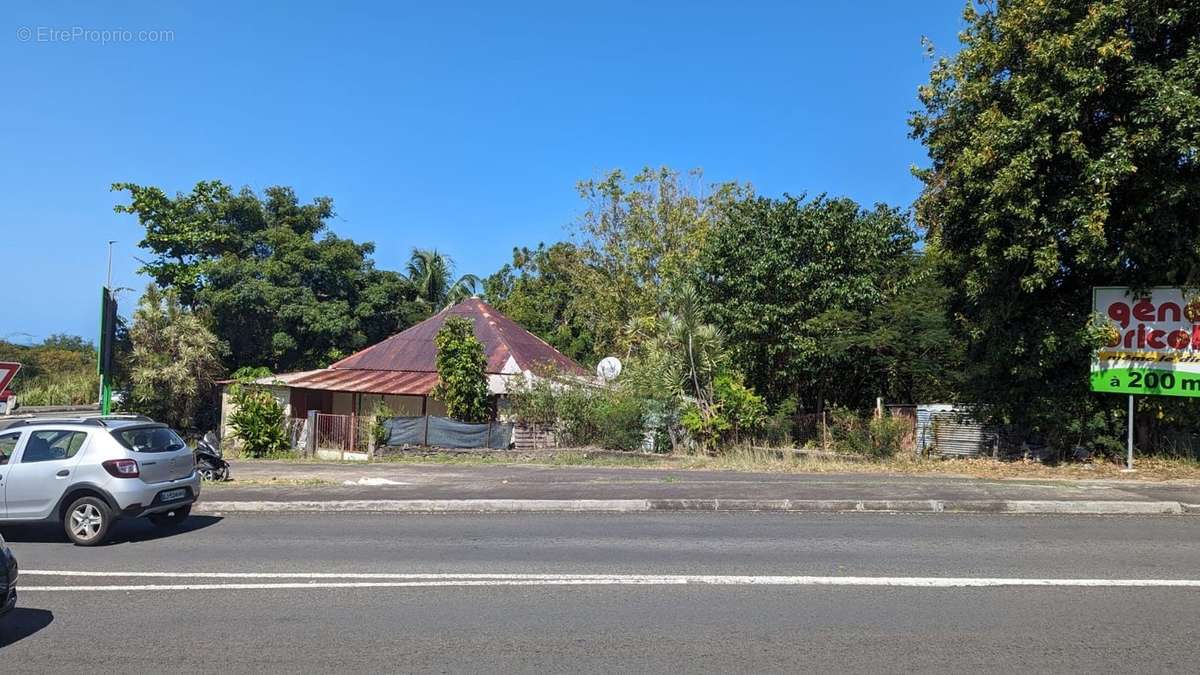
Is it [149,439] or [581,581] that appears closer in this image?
[581,581]

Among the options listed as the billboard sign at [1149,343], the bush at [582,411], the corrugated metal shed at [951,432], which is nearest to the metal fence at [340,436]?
the bush at [582,411]

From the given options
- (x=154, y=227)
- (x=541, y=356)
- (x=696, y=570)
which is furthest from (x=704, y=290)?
(x=154, y=227)

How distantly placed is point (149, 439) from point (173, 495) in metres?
0.78

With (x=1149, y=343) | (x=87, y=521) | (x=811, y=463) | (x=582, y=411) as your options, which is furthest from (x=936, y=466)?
(x=87, y=521)

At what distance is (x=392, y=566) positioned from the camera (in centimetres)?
851


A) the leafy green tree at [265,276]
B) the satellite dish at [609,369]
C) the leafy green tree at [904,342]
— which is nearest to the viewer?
the leafy green tree at [904,342]

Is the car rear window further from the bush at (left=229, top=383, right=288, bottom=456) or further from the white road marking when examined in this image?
the bush at (left=229, top=383, right=288, bottom=456)

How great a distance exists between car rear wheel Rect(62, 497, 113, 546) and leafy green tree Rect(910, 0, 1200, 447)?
1444 cm

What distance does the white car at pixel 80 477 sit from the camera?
10086 mm

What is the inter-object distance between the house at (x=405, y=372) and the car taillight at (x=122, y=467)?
17.4 metres

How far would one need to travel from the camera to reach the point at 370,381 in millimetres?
30938

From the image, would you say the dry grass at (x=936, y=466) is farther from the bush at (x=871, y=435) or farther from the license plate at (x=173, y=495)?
the license plate at (x=173, y=495)

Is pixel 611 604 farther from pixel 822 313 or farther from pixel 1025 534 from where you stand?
pixel 822 313

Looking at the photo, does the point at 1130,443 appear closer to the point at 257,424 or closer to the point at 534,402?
the point at 534,402
